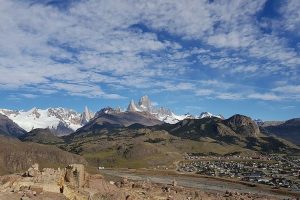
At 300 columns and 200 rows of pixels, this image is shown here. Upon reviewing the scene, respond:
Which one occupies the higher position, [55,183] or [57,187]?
[55,183]

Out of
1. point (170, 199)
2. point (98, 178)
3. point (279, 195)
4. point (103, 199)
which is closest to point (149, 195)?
point (170, 199)

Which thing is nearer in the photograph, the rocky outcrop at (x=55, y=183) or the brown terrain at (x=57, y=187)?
the brown terrain at (x=57, y=187)

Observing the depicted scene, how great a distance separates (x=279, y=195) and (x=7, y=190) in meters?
170

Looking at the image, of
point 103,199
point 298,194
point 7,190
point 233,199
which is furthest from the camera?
point 298,194

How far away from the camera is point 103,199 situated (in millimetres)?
56125

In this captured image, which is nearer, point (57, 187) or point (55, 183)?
point (57, 187)

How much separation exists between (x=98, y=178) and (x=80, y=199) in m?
12.2

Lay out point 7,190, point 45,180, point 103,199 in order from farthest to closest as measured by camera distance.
Answer: point 103,199
point 45,180
point 7,190

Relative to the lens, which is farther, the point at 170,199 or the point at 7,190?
the point at 170,199

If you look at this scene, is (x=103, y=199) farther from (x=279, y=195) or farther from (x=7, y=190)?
(x=279, y=195)

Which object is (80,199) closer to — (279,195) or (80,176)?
(80,176)

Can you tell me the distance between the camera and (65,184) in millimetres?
54531

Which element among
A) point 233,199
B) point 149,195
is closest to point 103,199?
point 149,195

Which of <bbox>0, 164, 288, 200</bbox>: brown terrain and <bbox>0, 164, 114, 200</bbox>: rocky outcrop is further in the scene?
<bbox>0, 164, 114, 200</bbox>: rocky outcrop
